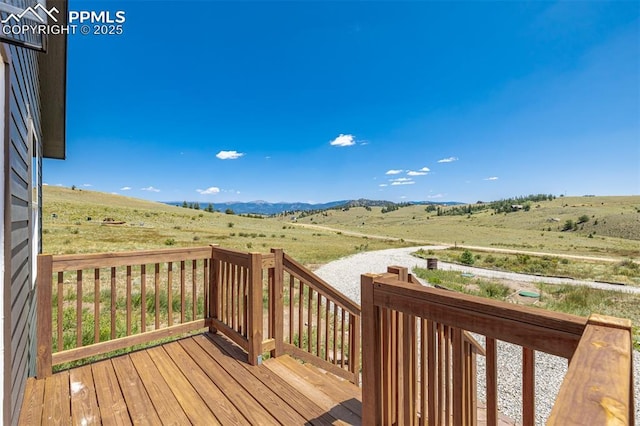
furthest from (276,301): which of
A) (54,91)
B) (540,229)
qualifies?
(540,229)

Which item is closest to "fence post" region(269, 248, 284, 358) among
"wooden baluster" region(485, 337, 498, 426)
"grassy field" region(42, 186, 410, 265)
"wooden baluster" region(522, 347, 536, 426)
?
"wooden baluster" region(485, 337, 498, 426)

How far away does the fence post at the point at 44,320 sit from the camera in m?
2.58

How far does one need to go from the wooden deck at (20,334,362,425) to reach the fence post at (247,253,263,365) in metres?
0.14

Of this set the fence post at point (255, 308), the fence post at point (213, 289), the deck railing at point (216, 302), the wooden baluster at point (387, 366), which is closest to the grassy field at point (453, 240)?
the deck railing at point (216, 302)

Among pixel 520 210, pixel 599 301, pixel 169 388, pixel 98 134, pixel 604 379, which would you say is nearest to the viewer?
pixel 604 379

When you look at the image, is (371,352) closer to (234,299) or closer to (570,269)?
(234,299)

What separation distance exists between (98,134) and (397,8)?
39637mm

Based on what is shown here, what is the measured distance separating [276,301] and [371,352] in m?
1.60

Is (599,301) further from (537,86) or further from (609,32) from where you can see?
(537,86)

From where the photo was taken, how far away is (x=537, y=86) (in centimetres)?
2467

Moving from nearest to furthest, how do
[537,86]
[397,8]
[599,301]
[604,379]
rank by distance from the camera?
[604,379], [599,301], [397,8], [537,86]

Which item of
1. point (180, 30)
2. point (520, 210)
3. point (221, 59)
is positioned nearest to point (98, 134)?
point (221, 59)

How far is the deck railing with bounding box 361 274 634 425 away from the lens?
687mm

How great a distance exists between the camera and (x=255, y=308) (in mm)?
2945
